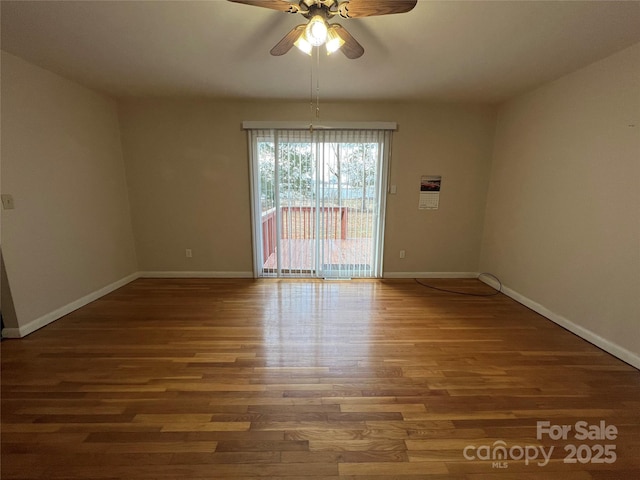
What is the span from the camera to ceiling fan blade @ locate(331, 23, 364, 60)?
5.05 feet

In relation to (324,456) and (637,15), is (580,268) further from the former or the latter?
(324,456)

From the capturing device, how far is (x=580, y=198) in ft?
7.39

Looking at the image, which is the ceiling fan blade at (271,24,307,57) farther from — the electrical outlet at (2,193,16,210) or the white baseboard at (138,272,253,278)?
the white baseboard at (138,272,253,278)

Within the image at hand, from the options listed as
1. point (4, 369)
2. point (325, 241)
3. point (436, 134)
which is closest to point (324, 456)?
point (4, 369)

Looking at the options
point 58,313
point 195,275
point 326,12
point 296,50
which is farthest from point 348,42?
point 58,313

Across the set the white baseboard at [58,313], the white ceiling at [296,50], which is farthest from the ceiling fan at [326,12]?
the white baseboard at [58,313]

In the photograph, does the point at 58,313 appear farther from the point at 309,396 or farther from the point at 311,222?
the point at 311,222

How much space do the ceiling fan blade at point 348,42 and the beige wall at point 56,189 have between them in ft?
8.63

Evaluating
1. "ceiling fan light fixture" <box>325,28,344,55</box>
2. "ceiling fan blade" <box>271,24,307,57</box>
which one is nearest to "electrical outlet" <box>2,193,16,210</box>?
"ceiling fan blade" <box>271,24,307,57</box>

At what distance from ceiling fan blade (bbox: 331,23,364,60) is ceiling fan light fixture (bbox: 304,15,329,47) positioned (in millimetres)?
103

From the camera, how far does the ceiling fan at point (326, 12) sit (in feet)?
4.33

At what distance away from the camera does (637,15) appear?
5.09 ft

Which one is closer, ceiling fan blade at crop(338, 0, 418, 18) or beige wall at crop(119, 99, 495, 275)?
ceiling fan blade at crop(338, 0, 418, 18)

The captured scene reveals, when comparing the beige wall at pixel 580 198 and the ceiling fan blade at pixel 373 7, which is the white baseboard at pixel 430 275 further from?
the ceiling fan blade at pixel 373 7
